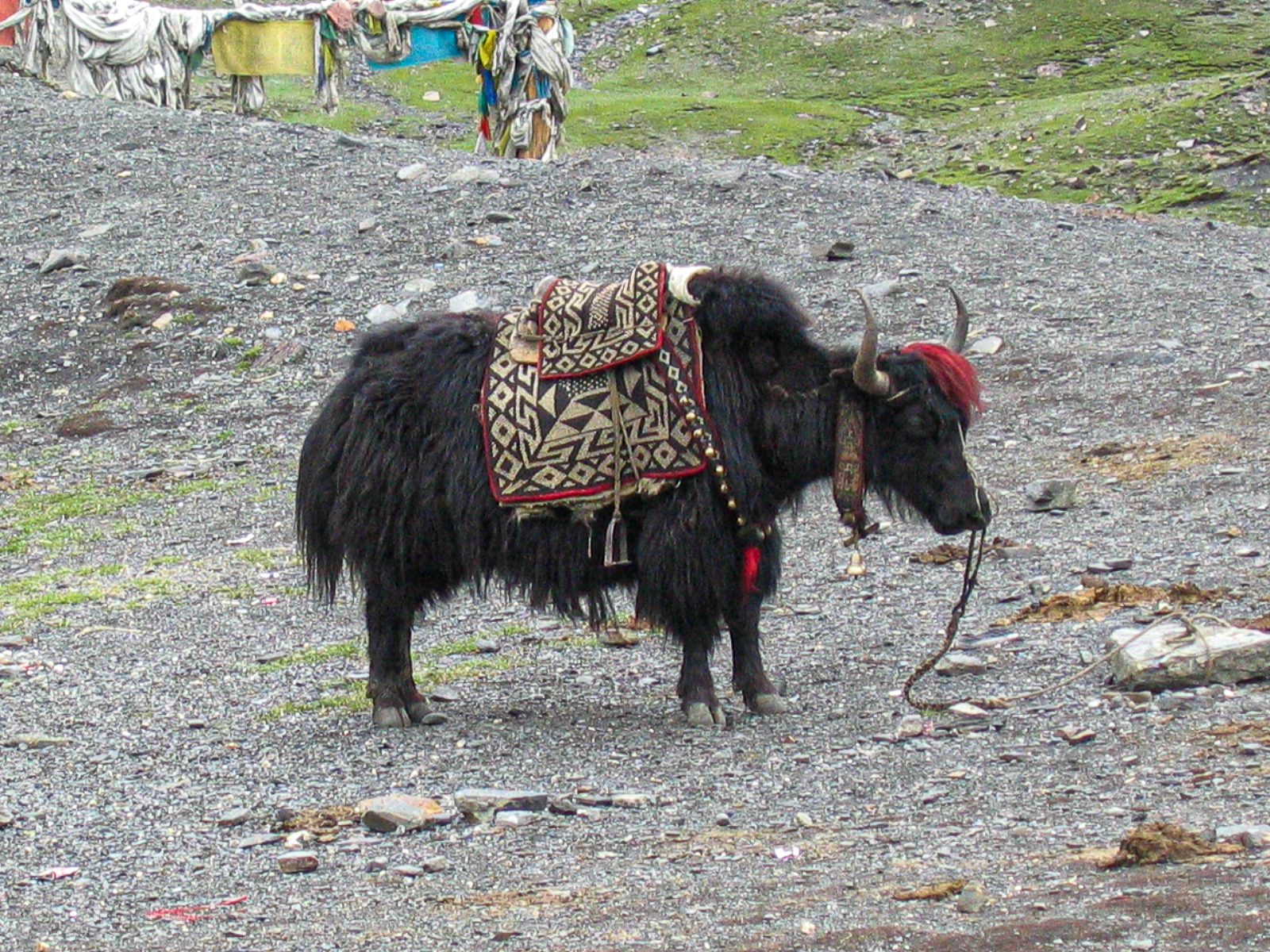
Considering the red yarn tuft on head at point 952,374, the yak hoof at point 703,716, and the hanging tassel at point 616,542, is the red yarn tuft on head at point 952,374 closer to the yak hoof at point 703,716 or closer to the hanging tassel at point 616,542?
the hanging tassel at point 616,542

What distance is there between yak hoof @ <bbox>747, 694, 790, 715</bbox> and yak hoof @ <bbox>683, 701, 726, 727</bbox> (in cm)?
13

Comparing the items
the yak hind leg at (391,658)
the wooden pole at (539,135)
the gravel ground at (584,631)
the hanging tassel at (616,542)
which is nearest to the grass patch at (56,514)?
the gravel ground at (584,631)

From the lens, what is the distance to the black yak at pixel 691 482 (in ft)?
16.4

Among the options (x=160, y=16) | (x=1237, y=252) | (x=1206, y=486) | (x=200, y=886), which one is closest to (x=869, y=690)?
(x=200, y=886)

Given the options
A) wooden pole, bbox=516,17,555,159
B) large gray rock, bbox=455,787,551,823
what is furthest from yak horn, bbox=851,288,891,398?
wooden pole, bbox=516,17,555,159

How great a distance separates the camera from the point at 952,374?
5.02 metres

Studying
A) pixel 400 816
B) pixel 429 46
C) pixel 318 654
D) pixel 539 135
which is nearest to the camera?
pixel 400 816

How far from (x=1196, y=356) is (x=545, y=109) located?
6949 mm

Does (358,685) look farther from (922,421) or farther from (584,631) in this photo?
(922,421)

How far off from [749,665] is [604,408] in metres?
0.81

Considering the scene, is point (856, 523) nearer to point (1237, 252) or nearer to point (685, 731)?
point (685, 731)

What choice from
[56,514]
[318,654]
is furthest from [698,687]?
[56,514]

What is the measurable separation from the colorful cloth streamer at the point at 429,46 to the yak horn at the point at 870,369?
1080cm

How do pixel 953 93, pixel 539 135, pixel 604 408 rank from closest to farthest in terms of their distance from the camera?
1. pixel 604 408
2. pixel 539 135
3. pixel 953 93
